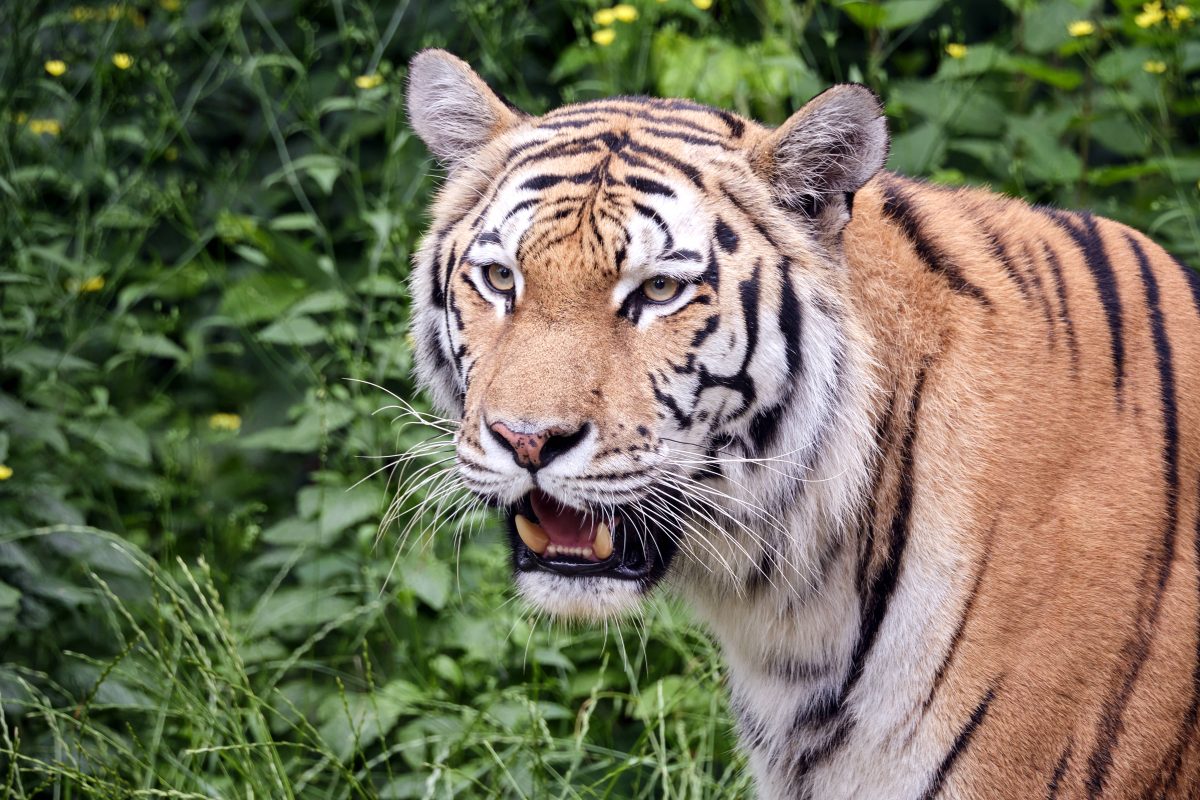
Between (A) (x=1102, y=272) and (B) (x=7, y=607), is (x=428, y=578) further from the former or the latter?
(A) (x=1102, y=272)

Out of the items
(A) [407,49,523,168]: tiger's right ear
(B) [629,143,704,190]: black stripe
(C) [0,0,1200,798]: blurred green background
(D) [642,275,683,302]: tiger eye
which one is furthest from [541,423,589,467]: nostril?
(A) [407,49,523,168]: tiger's right ear

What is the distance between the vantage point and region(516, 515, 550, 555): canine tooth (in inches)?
88.3

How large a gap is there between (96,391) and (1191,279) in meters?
2.89

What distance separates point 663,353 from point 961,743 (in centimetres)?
79

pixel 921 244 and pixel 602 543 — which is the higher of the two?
pixel 921 244

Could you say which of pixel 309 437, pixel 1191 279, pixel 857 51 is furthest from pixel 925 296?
pixel 857 51

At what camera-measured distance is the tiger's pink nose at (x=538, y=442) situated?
6.72ft

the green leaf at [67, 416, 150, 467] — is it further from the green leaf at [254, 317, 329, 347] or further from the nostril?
the nostril

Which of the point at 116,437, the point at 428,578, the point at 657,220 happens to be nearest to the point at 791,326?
the point at 657,220

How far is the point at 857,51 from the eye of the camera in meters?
4.89

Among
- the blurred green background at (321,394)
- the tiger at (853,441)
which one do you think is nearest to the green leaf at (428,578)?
the blurred green background at (321,394)

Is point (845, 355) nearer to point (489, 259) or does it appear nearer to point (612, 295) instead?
point (612, 295)

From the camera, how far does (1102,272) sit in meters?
2.36

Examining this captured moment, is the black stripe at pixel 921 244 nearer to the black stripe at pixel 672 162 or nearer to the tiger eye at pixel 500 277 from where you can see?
the black stripe at pixel 672 162
